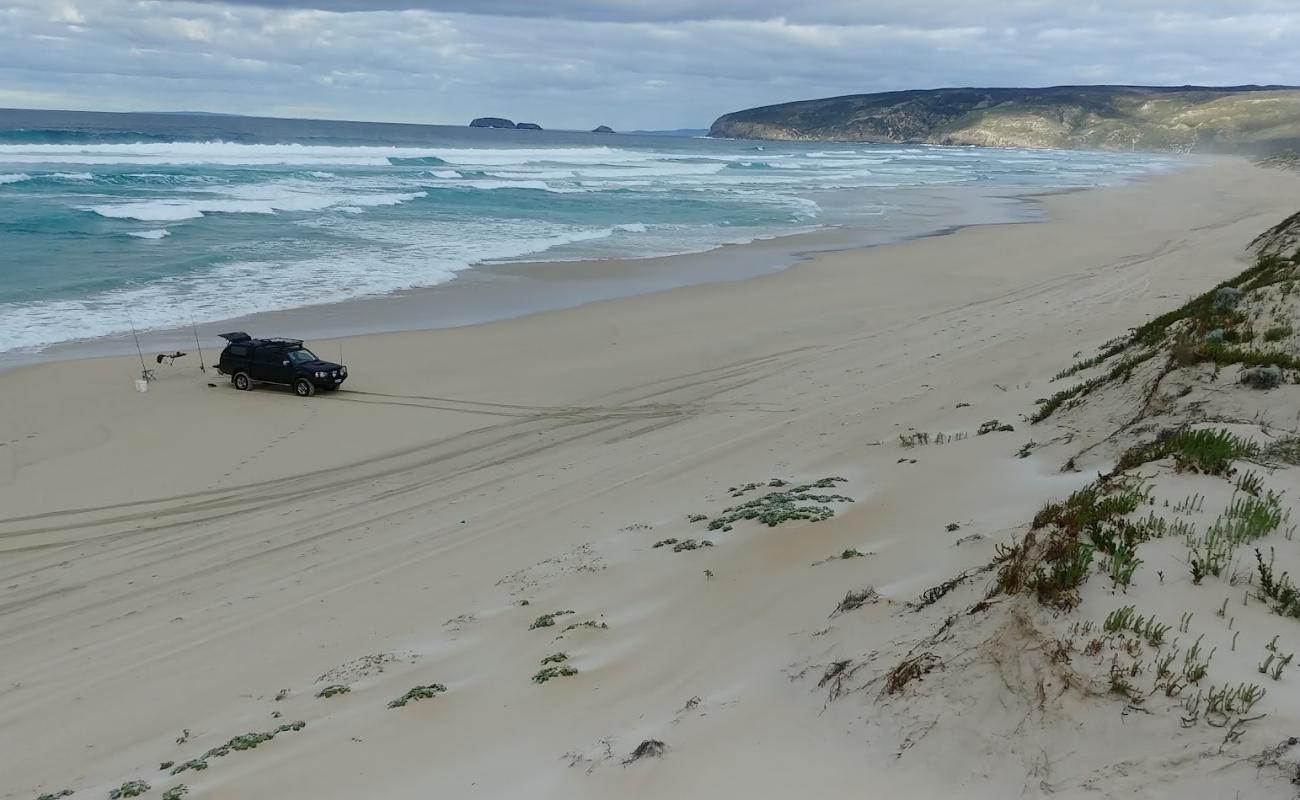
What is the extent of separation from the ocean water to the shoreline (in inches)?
35.2

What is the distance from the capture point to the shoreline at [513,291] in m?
21.8

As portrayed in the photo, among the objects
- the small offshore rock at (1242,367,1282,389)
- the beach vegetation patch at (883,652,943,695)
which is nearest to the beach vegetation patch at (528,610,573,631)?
the beach vegetation patch at (883,652,943,695)

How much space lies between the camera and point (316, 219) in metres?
42.4

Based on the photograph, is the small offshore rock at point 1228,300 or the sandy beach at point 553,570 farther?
the small offshore rock at point 1228,300

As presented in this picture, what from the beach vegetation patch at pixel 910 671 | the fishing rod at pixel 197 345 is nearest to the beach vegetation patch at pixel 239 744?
the beach vegetation patch at pixel 910 671

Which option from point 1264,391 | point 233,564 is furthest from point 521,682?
point 1264,391

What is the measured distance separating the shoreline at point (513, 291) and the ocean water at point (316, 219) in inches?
35.2

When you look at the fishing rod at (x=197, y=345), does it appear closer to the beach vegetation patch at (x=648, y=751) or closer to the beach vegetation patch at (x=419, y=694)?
the beach vegetation patch at (x=419, y=694)

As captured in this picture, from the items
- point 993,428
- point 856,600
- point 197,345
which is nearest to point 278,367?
point 197,345

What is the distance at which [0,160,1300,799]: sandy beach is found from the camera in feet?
15.7

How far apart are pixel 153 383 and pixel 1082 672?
18.7 m

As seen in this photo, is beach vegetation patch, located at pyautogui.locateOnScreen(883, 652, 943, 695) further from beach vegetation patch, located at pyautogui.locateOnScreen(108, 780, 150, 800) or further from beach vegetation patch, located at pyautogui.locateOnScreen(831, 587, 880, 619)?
beach vegetation patch, located at pyautogui.locateOnScreen(108, 780, 150, 800)

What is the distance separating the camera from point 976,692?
459 centimetres

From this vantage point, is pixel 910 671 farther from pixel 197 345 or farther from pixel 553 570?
pixel 197 345
